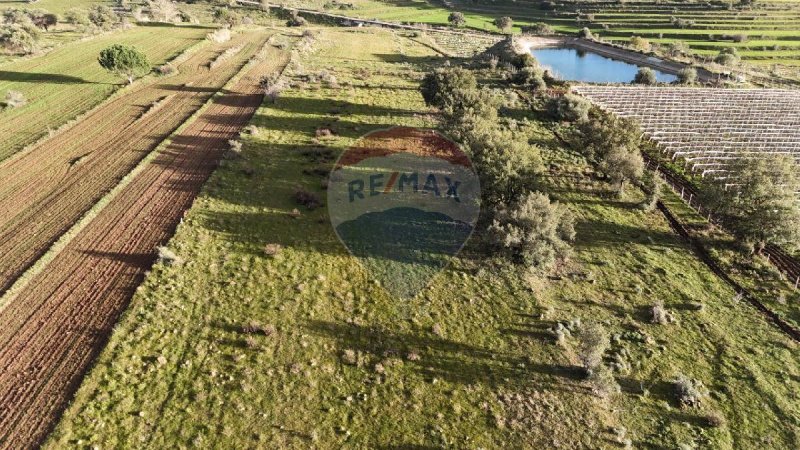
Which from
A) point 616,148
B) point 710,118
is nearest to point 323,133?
point 616,148

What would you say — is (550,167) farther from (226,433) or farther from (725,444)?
(226,433)

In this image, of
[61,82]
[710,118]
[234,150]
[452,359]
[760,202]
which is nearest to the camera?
[452,359]

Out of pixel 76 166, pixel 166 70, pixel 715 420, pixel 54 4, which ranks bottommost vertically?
pixel 715 420

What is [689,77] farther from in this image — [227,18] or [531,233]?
[227,18]

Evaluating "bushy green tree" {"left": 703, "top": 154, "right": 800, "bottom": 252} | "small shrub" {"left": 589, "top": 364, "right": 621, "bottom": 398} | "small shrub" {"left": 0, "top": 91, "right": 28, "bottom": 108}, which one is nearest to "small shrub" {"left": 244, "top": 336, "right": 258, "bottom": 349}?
"small shrub" {"left": 589, "top": 364, "right": 621, "bottom": 398}

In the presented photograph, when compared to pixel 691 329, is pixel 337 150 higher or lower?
higher

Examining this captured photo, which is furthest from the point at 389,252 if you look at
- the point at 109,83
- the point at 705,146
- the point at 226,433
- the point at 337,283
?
the point at 109,83

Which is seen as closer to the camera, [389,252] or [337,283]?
[337,283]
